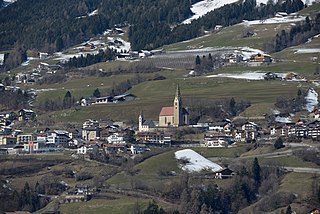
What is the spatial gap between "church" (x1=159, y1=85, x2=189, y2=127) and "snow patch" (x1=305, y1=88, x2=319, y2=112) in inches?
378

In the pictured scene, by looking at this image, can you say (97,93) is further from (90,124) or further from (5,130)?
(90,124)

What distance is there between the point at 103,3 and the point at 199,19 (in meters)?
25.6

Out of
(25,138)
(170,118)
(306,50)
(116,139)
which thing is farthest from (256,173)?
(306,50)

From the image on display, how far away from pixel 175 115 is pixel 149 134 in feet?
20.1

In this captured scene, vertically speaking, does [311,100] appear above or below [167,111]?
above

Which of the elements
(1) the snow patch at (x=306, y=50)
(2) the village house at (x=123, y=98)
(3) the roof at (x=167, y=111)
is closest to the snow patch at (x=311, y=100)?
(3) the roof at (x=167, y=111)

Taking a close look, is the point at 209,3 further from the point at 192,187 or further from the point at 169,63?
the point at 192,187

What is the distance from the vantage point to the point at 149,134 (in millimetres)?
98625

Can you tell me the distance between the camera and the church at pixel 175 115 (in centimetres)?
10412

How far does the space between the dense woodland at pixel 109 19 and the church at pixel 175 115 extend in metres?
47.3

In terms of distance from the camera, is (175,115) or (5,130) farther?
(5,130)

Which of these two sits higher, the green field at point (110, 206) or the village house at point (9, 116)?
the village house at point (9, 116)

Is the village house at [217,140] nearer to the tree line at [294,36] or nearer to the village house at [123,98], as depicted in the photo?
the village house at [123,98]

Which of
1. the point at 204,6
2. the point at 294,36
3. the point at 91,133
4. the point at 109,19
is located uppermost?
the point at 204,6
